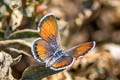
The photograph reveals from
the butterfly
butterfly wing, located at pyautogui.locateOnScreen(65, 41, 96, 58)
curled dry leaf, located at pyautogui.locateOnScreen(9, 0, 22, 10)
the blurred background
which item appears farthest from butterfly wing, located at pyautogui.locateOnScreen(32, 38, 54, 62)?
curled dry leaf, located at pyautogui.locateOnScreen(9, 0, 22, 10)

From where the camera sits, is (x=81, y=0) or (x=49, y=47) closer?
(x=49, y=47)

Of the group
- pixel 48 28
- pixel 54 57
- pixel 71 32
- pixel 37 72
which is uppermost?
pixel 48 28

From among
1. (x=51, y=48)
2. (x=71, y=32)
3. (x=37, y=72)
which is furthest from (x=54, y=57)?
(x=71, y=32)

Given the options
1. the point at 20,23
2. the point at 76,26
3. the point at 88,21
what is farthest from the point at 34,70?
the point at 88,21

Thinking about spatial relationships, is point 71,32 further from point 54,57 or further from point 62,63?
point 62,63

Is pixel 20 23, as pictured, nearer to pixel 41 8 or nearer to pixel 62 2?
pixel 41 8

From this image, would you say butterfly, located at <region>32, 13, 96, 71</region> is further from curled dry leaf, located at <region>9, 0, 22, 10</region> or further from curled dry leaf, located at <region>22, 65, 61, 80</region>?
curled dry leaf, located at <region>9, 0, 22, 10</region>

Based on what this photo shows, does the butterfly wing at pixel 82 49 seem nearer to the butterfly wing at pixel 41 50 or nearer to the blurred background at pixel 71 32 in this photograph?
the butterfly wing at pixel 41 50
